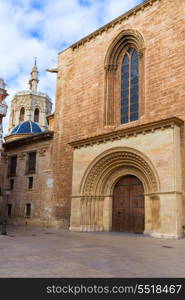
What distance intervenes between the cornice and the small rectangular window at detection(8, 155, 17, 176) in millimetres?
7537

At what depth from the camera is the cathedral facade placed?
45.8 feet

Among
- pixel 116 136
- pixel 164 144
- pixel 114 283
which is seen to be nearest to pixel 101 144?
pixel 116 136

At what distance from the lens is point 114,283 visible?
5.01 meters

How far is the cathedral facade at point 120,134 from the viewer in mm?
13969

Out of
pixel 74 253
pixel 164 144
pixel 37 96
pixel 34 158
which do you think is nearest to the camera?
pixel 74 253

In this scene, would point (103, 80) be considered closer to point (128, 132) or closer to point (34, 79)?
point (128, 132)

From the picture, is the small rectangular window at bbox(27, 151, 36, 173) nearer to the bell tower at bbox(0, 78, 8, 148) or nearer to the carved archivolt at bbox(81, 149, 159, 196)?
the bell tower at bbox(0, 78, 8, 148)

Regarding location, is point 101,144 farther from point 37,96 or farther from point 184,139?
point 37,96

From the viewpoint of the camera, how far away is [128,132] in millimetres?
15555

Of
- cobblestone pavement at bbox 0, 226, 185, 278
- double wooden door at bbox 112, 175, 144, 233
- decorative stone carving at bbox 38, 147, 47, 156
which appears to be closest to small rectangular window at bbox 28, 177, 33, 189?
decorative stone carving at bbox 38, 147, 47, 156

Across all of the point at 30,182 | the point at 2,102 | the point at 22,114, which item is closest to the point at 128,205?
the point at 30,182

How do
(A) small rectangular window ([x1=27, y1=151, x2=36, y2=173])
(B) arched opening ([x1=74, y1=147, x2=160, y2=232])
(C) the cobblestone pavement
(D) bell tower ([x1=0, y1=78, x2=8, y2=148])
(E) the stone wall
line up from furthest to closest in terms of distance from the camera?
1. (A) small rectangular window ([x1=27, y1=151, x2=36, y2=173])
2. (D) bell tower ([x1=0, y1=78, x2=8, y2=148])
3. (B) arched opening ([x1=74, y1=147, x2=160, y2=232])
4. (E) the stone wall
5. (C) the cobblestone pavement

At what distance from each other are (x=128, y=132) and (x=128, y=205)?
4005mm

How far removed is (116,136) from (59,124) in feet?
20.1
